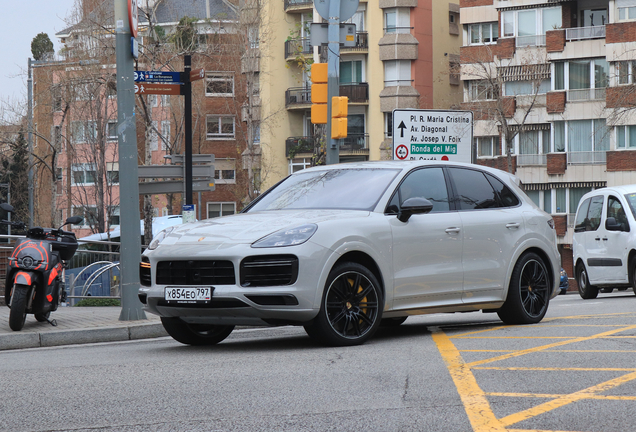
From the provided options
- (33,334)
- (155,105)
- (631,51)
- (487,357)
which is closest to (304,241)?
(487,357)

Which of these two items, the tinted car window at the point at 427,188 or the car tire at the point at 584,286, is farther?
the car tire at the point at 584,286

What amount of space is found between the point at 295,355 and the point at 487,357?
4.78 feet

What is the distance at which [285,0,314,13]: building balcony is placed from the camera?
60303mm

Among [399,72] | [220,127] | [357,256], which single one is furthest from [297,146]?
[357,256]

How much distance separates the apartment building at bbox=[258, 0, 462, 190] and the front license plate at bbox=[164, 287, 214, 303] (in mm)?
46907

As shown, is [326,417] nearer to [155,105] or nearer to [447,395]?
[447,395]

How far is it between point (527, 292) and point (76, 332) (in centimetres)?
479

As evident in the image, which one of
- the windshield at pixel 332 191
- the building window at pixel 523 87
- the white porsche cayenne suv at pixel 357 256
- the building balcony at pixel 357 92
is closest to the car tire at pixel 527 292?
the white porsche cayenne suv at pixel 357 256

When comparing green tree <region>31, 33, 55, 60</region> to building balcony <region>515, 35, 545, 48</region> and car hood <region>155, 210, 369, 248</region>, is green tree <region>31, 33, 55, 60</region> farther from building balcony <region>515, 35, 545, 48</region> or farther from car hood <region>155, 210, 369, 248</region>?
car hood <region>155, 210, 369, 248</region>

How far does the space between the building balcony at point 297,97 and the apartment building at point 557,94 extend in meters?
10.4

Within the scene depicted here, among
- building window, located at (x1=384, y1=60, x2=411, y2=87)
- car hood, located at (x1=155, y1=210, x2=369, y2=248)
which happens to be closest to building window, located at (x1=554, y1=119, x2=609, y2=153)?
building window, located at (x1=384, y1=60, x2=411, y2=87)

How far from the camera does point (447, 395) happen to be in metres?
5.71

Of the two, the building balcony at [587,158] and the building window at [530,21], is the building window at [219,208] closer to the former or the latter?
the building window at [530,21]

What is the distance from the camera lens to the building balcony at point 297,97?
6022 centimetres
